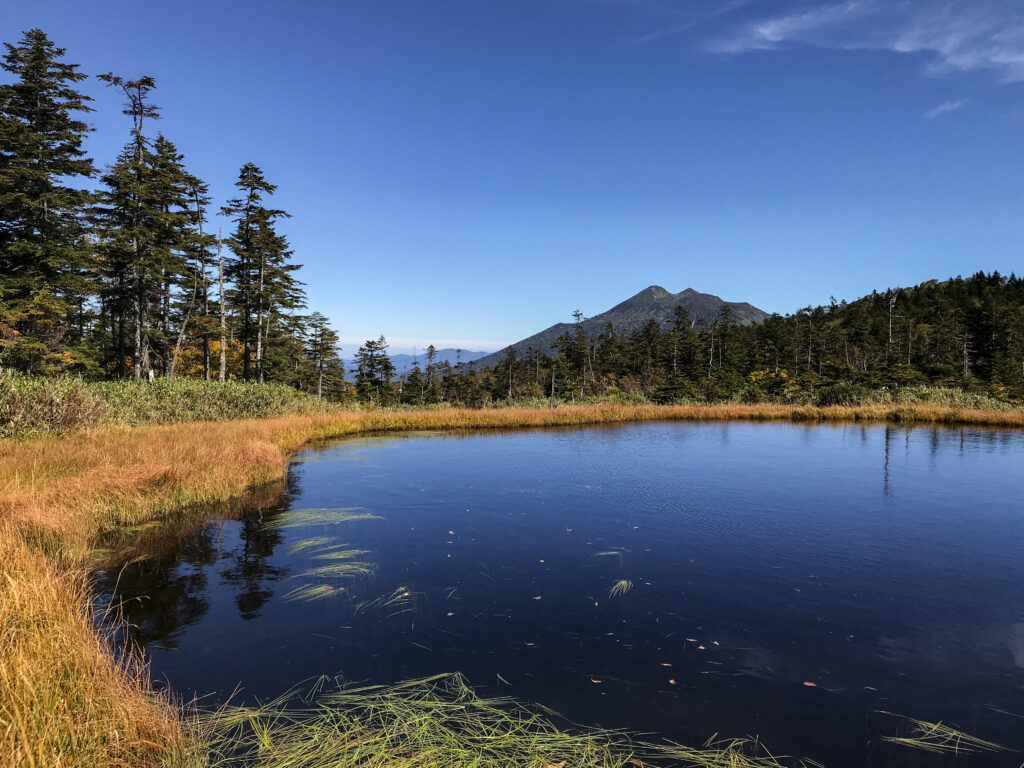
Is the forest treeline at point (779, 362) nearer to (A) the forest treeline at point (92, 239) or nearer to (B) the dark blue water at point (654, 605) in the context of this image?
(A) the forest treeline at point (92, 239)

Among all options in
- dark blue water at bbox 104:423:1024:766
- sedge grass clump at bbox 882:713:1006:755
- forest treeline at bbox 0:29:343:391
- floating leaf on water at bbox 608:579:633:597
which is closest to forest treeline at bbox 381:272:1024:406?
forest treeline at bbox 0:29:343:391

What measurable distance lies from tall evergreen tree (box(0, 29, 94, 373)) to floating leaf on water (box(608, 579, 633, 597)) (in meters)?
30.2

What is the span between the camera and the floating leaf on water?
7590 millimetres

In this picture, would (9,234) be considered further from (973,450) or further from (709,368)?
(709,368)

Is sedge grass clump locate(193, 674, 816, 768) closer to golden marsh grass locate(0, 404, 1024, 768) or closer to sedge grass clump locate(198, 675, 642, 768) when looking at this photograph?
sedge grass clump locate(198, 675, 642, 768)

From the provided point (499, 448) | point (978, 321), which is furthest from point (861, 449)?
point (978, 321)

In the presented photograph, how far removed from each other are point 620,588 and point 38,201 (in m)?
34.5

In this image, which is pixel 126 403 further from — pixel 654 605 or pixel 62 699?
pixel 654 605

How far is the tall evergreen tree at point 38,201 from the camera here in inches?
993

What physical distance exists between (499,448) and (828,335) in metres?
53.9

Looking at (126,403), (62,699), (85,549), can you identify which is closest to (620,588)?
(62,699)

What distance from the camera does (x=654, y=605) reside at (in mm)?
7176

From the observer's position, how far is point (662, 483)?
50.8ft

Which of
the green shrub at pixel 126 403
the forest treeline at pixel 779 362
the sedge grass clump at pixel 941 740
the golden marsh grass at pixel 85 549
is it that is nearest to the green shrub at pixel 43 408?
the green shrub at pixel 126 403
